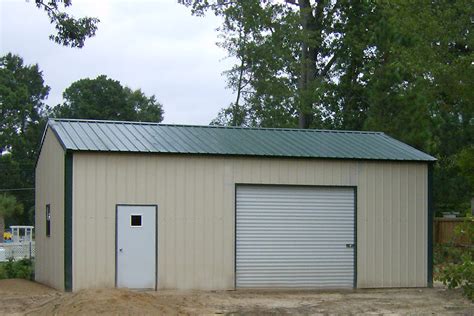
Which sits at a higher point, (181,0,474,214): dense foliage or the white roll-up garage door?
(181,0,474,214): dense foliage

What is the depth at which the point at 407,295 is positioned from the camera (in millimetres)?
18219

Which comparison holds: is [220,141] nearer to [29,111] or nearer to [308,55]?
[308,55]

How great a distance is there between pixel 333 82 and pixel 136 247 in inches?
940

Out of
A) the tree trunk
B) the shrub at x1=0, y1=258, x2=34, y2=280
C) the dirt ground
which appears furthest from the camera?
the tree trunk

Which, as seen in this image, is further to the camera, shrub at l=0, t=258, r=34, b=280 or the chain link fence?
the chain link fence

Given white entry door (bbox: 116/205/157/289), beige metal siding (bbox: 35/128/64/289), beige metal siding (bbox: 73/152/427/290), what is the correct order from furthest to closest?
beige metal siding (bbox: 35/128/64/289) → white entry door (bbox: 116/205/157/289) → beige metal siding (bbox: 73/152/427/290)

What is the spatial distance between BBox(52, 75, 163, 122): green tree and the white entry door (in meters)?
50.4

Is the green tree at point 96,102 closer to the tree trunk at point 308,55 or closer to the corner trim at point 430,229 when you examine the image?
the tree trunk at point 308,55

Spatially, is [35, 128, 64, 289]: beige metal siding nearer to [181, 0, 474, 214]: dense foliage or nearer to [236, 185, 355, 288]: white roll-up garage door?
[236, 185, 355, 288]: white roll-up garage door

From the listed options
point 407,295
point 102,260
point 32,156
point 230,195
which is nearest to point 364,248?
point 407,295

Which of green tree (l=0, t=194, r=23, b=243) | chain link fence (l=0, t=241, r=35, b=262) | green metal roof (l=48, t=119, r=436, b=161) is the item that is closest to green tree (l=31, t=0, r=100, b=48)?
green metal roof (l=48, t=119, r=436, b=161)

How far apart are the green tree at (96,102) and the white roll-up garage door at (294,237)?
164 feet

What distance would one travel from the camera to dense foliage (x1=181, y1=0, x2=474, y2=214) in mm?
30219

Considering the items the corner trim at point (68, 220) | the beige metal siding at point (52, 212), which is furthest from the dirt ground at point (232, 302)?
the beige metal siding at point (52, 212)
